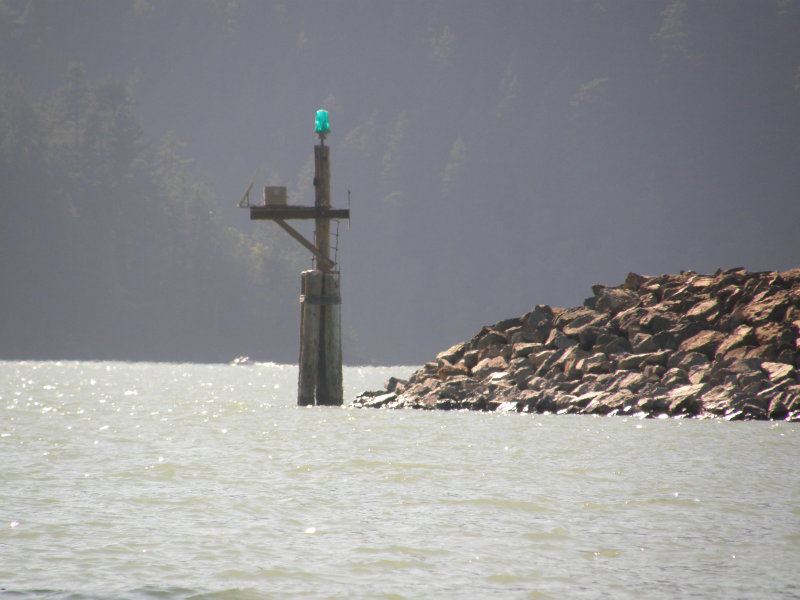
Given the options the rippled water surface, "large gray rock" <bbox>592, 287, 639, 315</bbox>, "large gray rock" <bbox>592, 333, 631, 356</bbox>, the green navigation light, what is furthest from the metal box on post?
"large gray rock" <bbox>592, 287, 639, 315</bbox>

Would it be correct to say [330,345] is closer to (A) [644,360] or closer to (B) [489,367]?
(B) [489,367]

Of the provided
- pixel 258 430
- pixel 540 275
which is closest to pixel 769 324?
pixel 258 430

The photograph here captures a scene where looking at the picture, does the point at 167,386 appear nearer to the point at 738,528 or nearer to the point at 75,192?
the point at 738,528

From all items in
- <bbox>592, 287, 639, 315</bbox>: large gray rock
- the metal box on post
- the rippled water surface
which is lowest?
the rippled water surface

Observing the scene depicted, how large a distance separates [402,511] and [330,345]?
17.1 m

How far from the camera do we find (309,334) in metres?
32.7

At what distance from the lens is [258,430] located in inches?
1100

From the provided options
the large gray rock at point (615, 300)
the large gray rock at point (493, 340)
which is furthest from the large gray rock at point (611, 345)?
the large gray rock at point (493, 340)

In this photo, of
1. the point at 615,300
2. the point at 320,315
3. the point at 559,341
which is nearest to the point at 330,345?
the point at 320,315

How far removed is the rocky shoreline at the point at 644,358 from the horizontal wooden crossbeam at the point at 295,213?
537 centimetres

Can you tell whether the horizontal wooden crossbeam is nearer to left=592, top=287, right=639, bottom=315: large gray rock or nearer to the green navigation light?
the green navigation light

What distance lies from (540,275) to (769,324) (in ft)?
536

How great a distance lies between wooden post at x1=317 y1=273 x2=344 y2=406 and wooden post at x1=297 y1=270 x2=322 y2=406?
0.12 metres

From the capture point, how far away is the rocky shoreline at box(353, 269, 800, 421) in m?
30.3
